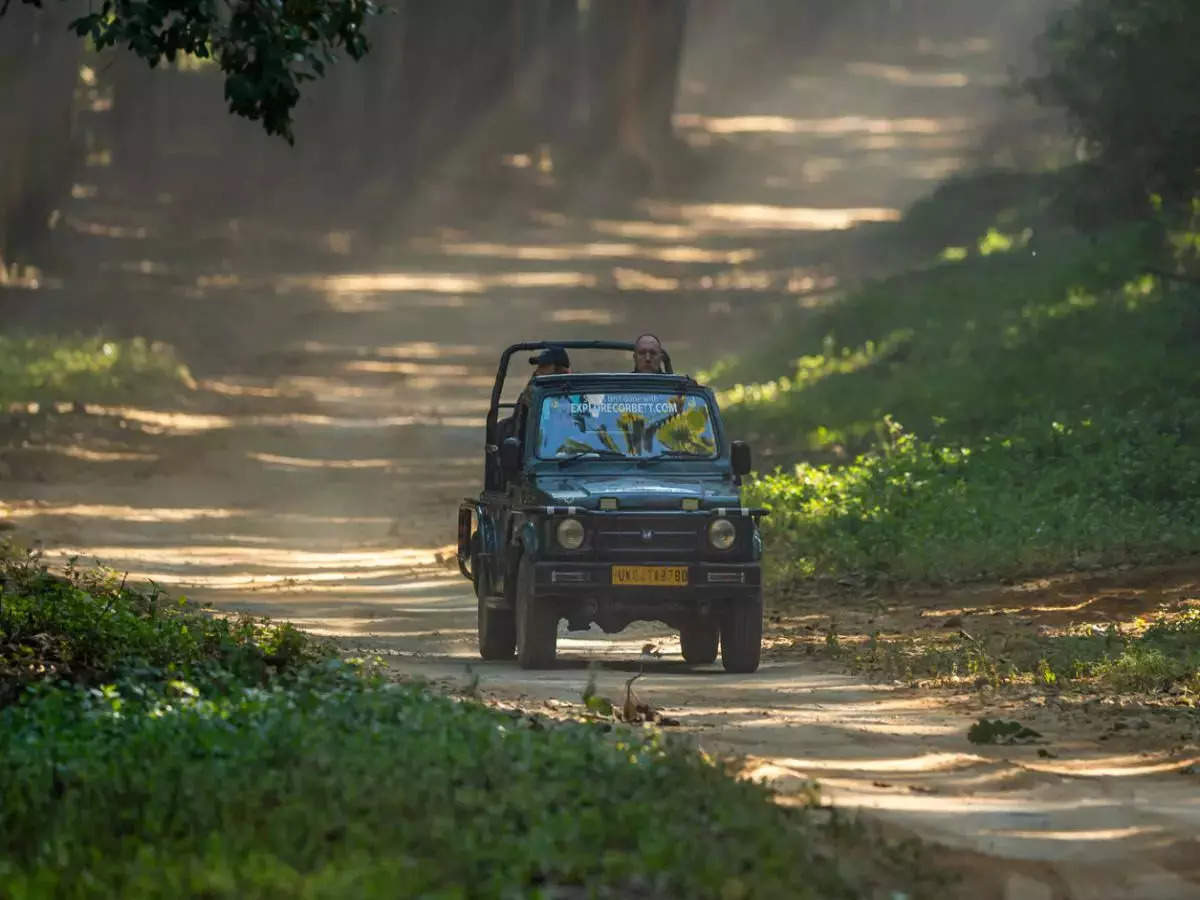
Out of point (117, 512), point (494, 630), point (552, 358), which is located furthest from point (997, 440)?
point (494, 630)

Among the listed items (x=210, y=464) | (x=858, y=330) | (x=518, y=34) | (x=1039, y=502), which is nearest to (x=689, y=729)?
(x=1039, y=502)

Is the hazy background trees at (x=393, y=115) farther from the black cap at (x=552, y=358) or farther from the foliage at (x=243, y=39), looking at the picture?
the foliage at (x=243, y=39)

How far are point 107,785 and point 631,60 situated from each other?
50.2m

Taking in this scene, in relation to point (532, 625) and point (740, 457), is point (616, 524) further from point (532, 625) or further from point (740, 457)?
point (740, 457)

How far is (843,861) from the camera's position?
860cm

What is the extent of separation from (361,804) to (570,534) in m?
6.08

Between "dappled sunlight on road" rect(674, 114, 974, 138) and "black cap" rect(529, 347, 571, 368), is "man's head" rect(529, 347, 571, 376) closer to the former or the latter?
"black cap" rect(529, 347, 571, 368)

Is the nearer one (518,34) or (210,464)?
(210,464)

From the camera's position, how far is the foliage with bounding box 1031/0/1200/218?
2625cm

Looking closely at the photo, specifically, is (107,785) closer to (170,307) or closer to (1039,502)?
(1039,502)

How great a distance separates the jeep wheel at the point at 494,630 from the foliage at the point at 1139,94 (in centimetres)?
1279

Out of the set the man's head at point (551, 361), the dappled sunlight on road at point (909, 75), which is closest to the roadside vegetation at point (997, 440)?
the man's head at point (551, 361)

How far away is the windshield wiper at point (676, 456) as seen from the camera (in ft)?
51.0

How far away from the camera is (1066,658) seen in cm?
1502
